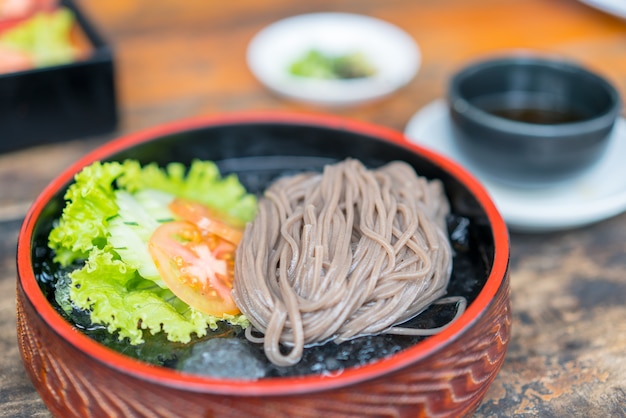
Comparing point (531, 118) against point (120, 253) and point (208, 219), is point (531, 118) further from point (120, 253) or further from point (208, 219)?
point (120, 253)

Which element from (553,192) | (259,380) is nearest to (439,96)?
(553,192)

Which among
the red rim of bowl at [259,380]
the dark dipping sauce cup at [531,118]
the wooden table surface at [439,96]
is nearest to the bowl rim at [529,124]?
the dark dipping sauce cup at [531,118]

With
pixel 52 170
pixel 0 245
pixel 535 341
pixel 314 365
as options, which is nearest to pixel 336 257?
pixel 314 365

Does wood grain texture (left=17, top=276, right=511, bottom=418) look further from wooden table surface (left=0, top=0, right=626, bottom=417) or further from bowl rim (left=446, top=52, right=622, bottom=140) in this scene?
bowl rim (left=446, top=52, right=622, bottom=140)

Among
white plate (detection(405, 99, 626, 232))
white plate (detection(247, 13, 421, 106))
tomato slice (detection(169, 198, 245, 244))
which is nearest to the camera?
tomato slice (detection(169, 198, 245, 244))

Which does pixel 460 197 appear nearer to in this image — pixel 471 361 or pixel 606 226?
pixel 471 361

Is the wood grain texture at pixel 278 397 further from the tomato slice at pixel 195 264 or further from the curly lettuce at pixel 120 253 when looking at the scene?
the tomato slice at pixel 195 264

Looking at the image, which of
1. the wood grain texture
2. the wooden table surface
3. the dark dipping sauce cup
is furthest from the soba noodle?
the dark dipping sauce cup
